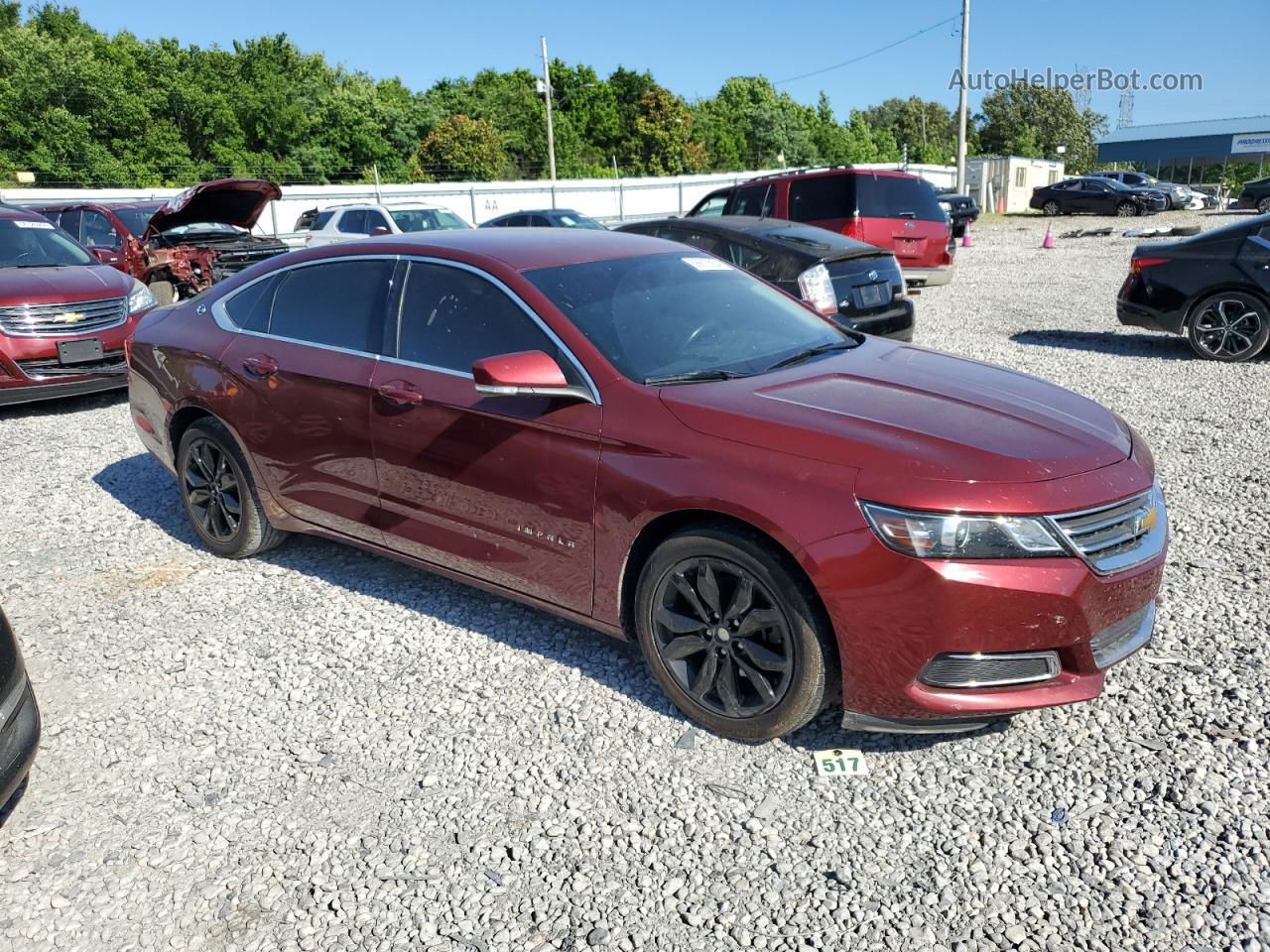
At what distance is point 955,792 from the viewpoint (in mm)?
3006

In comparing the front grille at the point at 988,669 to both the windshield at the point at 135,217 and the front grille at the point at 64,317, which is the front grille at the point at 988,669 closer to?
the front grille at the point at 64,317

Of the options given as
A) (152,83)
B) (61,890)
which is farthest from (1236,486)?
(152,83)

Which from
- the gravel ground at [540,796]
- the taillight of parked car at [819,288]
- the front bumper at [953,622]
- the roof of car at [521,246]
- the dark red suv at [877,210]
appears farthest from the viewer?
the dark red suv at [877,210]

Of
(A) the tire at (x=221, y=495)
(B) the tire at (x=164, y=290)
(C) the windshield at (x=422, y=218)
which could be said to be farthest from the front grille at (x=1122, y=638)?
(C) the windshield at (x=422, y=218)

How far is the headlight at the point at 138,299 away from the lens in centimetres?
901

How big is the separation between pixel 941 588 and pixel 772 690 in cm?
69

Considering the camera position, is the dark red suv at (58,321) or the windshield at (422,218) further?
the windshield at (422,218)

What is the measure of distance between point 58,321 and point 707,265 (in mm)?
6644

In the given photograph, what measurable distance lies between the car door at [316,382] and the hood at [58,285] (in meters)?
4.77

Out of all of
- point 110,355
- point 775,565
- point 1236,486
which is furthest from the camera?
point 110,355

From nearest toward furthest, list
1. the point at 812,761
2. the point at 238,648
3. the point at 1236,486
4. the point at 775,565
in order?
the point at 775,565, the point at 812,761, the point at 238,648, the point at 1236,486

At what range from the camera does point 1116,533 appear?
9.62 feet

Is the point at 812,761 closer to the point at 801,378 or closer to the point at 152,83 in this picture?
the point at 801,378

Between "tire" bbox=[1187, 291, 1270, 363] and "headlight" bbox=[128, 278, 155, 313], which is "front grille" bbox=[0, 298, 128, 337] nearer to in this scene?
"headlight" bbox=[128, 278, 155, 313]
